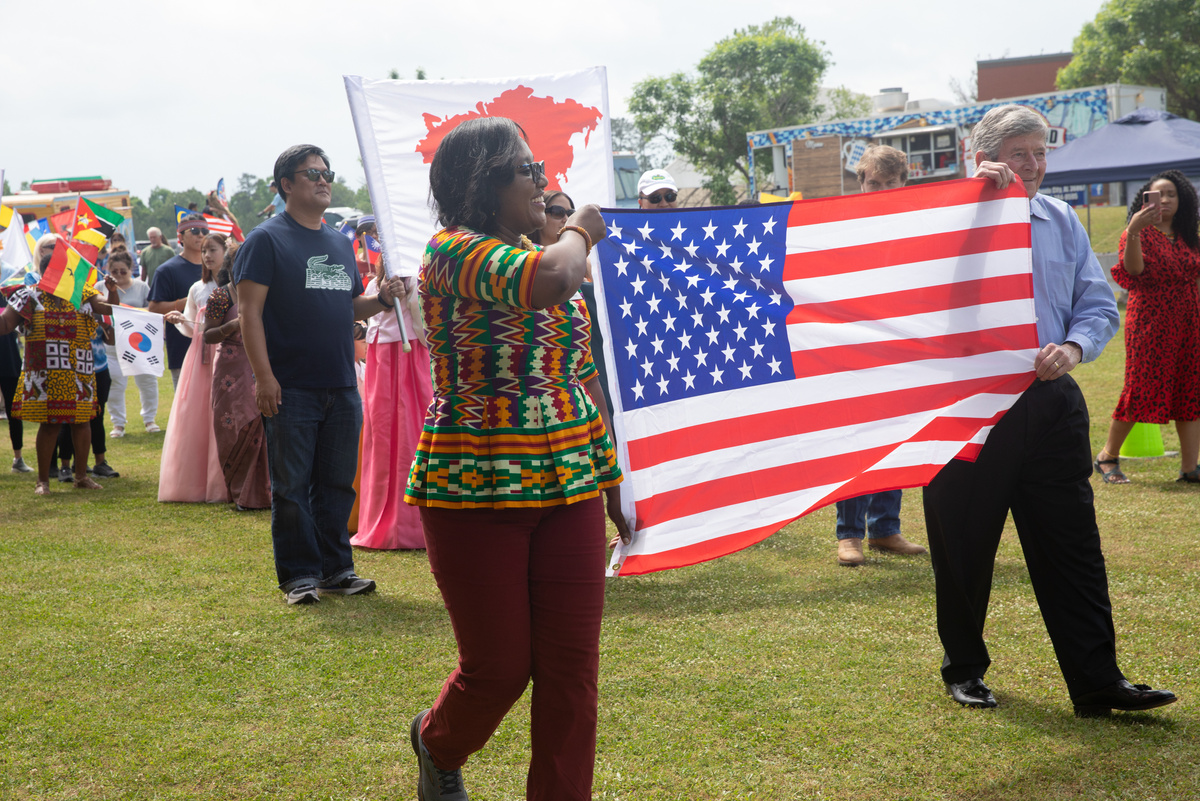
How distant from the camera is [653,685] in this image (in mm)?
3977

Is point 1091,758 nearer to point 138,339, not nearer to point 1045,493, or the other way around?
point 1045,493

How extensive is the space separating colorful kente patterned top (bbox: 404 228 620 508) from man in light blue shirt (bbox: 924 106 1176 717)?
66.1 inches

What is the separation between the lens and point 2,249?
32.7 feet

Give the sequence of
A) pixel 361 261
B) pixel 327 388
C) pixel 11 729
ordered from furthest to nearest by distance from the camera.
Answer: pixel 361 261
pixel 327 388
pixel 11 729

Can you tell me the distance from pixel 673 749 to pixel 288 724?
4.61 ft

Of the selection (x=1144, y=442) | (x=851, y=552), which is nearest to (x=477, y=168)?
(x=851, y=552)

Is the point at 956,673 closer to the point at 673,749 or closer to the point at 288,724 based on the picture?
the point at 673,749

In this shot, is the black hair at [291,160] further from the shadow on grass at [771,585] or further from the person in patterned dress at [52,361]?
the person in patterned dress at [52,361]

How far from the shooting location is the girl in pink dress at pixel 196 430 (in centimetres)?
828

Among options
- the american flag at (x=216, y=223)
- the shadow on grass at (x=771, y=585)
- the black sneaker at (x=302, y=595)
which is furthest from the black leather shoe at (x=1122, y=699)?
the american flag at (x=216, y=223)

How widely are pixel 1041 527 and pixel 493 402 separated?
82.4 inches

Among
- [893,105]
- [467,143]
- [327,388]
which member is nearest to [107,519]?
[327,388]

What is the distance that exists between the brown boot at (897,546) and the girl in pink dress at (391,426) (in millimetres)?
2867

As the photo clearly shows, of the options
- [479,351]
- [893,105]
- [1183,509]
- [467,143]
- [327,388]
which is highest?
[893,105]
